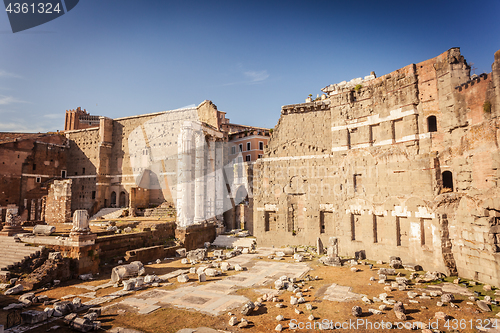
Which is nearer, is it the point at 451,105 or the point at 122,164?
the point at 451,105

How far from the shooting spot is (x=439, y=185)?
14.8 meters

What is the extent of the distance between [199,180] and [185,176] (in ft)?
4.76

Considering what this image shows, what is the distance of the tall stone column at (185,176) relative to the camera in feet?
76.0

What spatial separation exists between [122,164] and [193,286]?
29.8 meters

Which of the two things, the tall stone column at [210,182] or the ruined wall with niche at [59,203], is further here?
the ruined wall with niche at [59,203]

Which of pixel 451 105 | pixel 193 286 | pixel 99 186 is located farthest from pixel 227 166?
pixel 451 105

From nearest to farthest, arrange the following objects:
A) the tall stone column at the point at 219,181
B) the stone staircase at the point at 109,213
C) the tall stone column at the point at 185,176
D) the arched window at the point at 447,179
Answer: the arched window at the point at 447,179 < the tall stone column at the point at 185,176 < the tall stone column at the point at 219,181 < the stone staircase at the point at 109,213

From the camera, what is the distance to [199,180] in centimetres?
2458

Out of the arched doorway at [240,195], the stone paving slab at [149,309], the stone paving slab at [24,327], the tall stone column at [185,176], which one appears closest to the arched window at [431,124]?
the stone paving slab at [149,309]

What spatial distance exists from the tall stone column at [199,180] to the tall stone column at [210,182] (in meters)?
1.25

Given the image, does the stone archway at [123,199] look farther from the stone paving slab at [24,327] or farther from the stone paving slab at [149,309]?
the stone paving slab at [149,309]

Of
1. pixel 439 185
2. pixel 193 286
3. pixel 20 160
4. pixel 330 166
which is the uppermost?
pixel 20 160

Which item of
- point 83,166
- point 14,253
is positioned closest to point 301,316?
point 14,253

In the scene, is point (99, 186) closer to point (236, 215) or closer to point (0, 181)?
point (0, 181)
